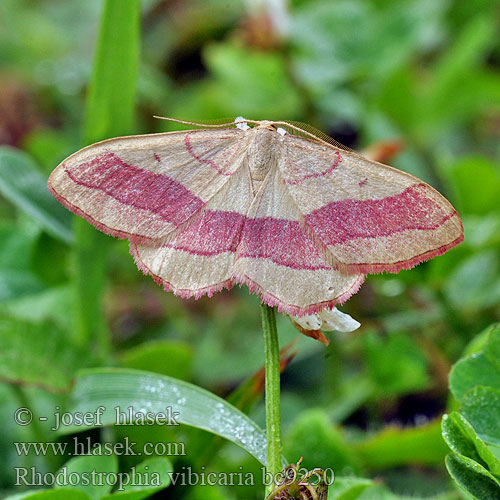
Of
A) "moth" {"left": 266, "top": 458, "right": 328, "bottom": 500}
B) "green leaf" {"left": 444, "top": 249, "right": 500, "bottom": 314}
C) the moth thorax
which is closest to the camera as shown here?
"moth" {"left": 266, "top": 458, "right": 328, "bottom": 500}

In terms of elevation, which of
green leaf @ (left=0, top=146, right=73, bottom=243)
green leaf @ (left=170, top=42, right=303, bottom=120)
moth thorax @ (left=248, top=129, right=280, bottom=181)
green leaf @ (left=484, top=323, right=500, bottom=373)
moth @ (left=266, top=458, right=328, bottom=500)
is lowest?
moth @ (left=266, top=458, right=328, bottom=500)

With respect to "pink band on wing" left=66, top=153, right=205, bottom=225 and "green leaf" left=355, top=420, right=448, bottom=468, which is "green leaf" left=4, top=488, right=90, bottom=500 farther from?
"green leaf" left=355, top=420, right=448, bottom=468

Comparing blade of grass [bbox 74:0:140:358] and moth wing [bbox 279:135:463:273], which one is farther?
blade of grass [bbox 74:0:140:358]

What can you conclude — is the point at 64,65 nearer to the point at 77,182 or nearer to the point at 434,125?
the point at 434,125

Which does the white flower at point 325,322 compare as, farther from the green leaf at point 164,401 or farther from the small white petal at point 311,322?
the green leaf at point 164,401

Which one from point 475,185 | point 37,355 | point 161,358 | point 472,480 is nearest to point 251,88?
point 475,185

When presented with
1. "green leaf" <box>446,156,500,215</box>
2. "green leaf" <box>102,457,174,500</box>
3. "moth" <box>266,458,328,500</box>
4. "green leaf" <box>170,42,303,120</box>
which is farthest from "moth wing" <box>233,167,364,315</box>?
"green leaf" <box>170,42,303,120</box>

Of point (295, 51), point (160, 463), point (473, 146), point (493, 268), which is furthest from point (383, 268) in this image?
point (473, 146)

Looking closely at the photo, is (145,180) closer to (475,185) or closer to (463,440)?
(463,440)
